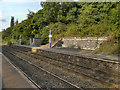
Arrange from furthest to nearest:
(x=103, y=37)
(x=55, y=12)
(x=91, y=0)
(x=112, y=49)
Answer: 1. (x=55, y=12)
2. (x=91, y=0)
3. (x=103, y=37)
4. (x=112, y=49)

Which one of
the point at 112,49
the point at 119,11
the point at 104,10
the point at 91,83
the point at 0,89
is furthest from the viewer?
the point at 104,10

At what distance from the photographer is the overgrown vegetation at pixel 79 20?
1941 centimetres

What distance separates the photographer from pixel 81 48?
70.0ft

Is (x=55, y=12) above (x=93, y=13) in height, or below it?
above

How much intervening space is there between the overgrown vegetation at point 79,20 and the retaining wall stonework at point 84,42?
1.09 meters

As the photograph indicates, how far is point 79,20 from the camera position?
2917 centimetres

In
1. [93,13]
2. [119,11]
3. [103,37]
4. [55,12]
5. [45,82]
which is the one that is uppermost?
[55,12]

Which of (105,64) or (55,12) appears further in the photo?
(55,12)

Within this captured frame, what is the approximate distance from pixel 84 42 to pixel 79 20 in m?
10.1

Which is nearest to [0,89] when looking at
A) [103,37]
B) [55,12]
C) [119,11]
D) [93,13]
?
[103,37]

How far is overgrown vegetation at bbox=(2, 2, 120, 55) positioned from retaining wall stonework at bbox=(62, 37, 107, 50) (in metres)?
1.09

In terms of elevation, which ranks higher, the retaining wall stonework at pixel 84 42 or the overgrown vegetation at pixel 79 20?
the overgrown vegetation at pixel 79 20

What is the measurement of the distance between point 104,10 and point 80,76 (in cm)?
2437

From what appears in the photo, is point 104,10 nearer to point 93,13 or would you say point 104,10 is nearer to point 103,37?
point 93,13
